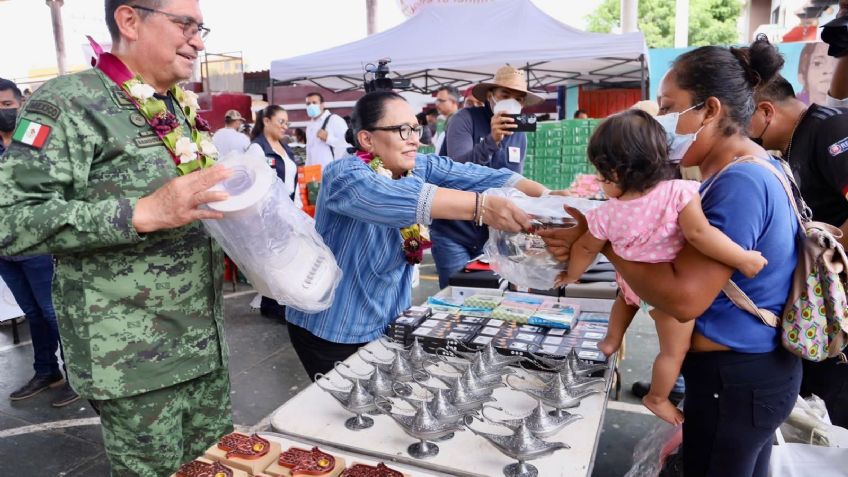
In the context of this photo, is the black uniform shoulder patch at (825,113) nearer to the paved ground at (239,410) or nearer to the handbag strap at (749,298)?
the handbag strap at (749,298)

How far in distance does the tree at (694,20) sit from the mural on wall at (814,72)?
67.3ft

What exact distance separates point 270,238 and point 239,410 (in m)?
2.39

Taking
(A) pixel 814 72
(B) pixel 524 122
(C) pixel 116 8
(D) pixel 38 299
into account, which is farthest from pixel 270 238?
(A) pixel 814 72

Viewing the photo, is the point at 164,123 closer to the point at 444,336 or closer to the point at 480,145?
the point at 444,336

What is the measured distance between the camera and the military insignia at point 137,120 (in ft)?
4.99

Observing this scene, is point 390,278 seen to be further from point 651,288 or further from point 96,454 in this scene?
point 96,454

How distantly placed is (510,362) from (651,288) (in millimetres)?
574

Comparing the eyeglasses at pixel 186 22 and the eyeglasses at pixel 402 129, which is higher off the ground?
the eyeglasses at pixel 186 22

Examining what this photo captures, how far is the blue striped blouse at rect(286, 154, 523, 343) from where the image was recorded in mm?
1702

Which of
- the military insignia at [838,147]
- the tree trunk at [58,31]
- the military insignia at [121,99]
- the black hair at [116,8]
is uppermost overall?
the tree trunk at [58,31]

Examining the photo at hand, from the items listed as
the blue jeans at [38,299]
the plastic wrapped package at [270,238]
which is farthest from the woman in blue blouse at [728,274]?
the blue jeans at [38,299]

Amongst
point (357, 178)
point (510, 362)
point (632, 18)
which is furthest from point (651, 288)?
point (632, 18)

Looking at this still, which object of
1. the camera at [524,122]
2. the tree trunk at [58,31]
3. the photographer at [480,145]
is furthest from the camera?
the tree trunk at [58,31]

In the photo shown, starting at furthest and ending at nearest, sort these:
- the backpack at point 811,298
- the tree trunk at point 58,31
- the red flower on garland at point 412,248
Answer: the tree trunk at point 58,31
the red flower on garland at point 412,248
the backpack at point 811,298
